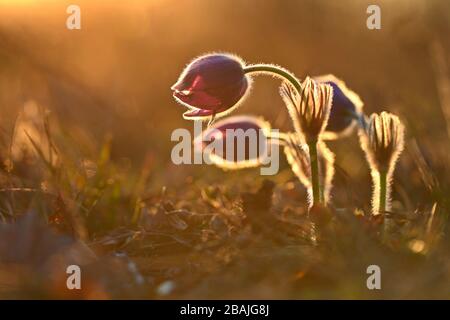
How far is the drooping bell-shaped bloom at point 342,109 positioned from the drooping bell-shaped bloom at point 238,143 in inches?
11.1

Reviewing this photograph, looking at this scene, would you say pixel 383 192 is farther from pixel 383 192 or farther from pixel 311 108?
pixel 311 108

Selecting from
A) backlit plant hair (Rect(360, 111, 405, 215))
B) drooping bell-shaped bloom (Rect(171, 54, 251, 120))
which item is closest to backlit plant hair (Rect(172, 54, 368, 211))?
drooping bell-shaped bloom (Rect(171, 54, 251, 120))

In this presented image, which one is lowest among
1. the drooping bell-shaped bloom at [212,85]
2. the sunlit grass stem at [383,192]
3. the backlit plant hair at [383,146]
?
the sunlit grass stem at [383,192]

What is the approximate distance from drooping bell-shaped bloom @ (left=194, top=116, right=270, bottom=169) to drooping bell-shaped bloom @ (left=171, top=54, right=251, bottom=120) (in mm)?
222

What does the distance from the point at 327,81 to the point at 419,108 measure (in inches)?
62.9

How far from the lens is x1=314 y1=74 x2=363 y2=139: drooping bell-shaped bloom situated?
3227mm

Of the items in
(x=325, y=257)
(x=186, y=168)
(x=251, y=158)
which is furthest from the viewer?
(x=186, y=168)

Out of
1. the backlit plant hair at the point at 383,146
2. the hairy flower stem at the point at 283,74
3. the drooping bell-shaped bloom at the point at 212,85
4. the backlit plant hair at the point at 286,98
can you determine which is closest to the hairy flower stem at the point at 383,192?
the backlit plant hair at the point at 383,146

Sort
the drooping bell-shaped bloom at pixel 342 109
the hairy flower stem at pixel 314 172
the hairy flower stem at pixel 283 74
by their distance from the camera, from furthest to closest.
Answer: the drooping bell-shaped bloom at pixel 342 109
the hairy flower stem at pixel 283 74
the hairy flower stem at pixel 314 172

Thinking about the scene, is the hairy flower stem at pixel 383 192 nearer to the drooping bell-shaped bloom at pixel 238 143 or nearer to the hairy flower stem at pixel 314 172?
the hairy flower stem at pixel 314 172

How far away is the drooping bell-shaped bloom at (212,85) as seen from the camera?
9.71ft

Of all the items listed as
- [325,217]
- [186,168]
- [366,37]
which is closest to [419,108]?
[186,168]

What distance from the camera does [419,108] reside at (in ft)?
15.4
